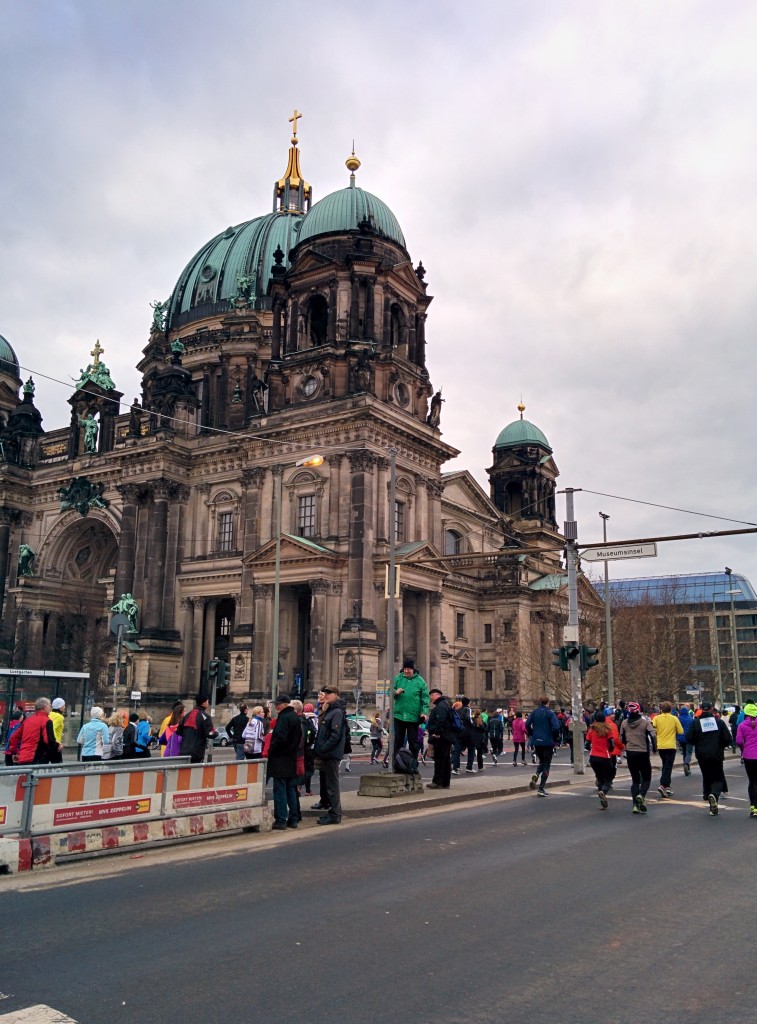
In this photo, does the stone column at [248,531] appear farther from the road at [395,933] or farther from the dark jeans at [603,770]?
the road at [395,933]

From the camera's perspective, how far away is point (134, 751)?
17656mm

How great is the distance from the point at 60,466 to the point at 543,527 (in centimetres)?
3806

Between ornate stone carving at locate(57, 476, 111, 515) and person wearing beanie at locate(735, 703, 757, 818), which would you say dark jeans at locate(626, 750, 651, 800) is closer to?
person wearing beanie at locate(735, 703, 757, 818)

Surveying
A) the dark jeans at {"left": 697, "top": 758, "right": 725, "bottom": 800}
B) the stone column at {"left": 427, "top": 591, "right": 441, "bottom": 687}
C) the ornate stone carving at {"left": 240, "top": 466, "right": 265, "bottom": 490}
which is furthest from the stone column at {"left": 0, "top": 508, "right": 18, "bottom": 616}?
the dark jeans at {"left": 697, "top": 758, "right": 725, "bottom": 800}

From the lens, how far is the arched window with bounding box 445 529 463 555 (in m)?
64.8

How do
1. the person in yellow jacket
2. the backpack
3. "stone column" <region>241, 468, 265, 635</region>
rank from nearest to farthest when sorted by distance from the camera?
the backpack → the person in yellow jacket → "stone column" <region>241, 468, 265, 635</region>

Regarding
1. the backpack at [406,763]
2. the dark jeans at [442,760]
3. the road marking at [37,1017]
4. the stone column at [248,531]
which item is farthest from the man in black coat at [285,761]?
the stone column at [248,531]

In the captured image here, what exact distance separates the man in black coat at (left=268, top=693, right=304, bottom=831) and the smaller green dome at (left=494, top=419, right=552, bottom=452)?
69003 millimetres

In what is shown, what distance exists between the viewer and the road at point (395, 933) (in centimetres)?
583

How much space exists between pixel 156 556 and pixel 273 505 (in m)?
8.80

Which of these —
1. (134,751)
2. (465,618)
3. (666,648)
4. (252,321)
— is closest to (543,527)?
(465,618)

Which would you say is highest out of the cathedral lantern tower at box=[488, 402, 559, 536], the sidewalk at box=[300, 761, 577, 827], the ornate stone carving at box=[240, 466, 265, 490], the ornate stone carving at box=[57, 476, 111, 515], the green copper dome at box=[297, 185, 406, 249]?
the green copper dome at box=[297, 185, 406, 249]

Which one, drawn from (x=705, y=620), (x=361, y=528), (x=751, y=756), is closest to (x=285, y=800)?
(x=751, y=756)

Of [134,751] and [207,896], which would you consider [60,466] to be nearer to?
[134,751]
